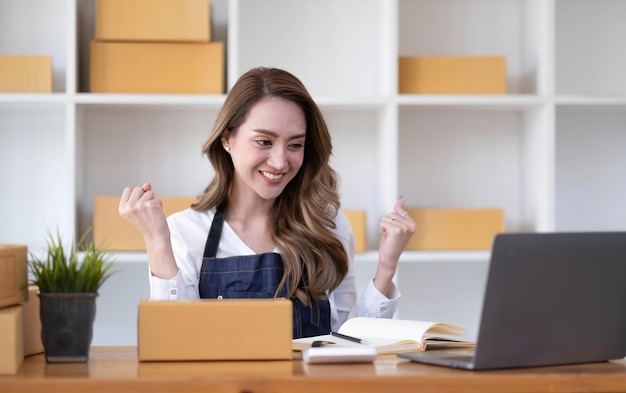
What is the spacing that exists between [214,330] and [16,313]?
0.34m

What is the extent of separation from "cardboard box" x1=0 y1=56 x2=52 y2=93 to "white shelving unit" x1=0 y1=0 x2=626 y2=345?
0.32 feet

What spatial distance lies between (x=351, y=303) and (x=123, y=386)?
1.35m

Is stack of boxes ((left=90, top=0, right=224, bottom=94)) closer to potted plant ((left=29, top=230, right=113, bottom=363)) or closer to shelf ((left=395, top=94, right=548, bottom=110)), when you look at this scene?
shelf ((left=395, top=94, right=548, bottom=110))

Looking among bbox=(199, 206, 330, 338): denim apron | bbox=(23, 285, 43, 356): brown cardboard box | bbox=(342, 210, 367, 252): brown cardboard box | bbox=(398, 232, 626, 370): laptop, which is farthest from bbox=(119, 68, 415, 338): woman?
bbox=(398, 232, 626, 370): laptop

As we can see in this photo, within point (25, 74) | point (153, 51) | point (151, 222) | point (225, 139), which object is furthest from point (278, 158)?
point (25, 74)

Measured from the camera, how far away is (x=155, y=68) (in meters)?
3.07

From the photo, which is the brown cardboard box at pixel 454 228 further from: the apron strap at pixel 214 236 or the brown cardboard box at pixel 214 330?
the brown cardboard box at pixel 214 330

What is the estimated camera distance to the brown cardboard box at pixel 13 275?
149 centimetres

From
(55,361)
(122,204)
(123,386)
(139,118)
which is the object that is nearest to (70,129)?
(139,118)

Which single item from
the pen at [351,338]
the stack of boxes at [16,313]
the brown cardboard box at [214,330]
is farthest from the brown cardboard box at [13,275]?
the pen at [351,338]

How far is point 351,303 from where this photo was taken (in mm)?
2596

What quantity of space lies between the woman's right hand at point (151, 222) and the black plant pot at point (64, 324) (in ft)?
1.48

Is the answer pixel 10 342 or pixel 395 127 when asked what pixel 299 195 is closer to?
pixel 395 127

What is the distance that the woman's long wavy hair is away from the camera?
2426mm
